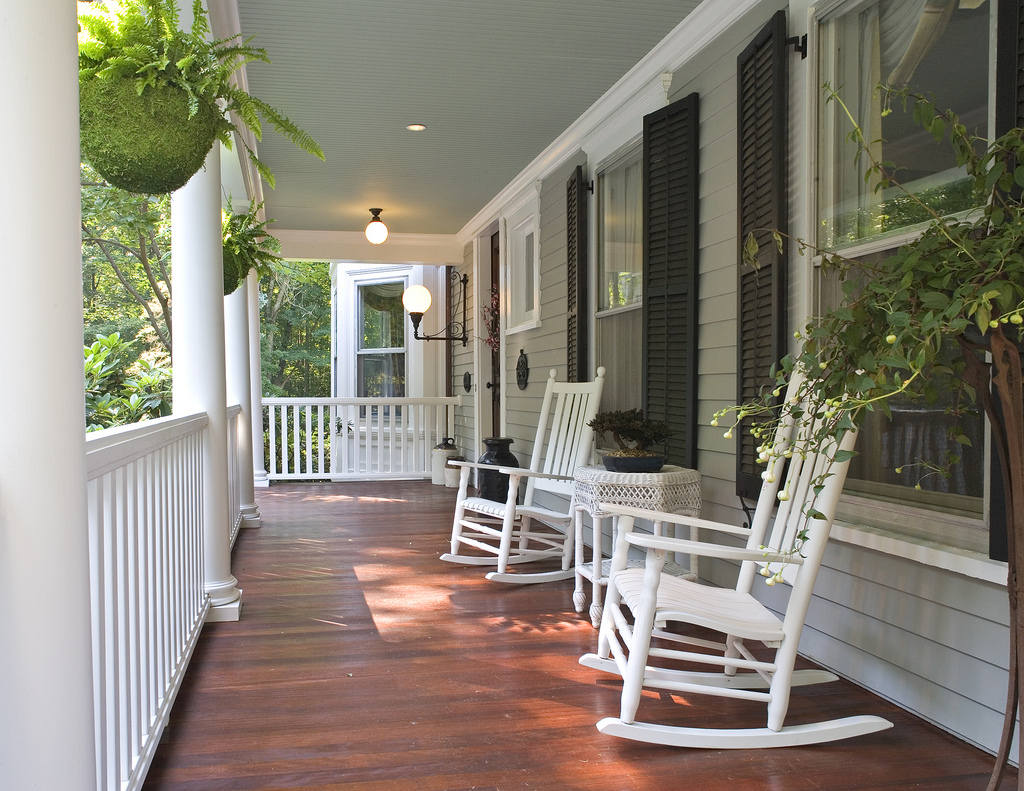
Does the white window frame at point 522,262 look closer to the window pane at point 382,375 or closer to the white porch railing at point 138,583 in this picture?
the window pane at point 382,375

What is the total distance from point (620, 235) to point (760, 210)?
1.54 metres

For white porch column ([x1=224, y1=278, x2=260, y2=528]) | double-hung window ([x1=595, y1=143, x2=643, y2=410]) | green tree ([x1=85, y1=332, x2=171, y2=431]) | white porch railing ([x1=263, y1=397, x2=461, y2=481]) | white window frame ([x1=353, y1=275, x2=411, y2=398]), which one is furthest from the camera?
white window frame ([x1=353, y1=275, x2=411, y2=398])

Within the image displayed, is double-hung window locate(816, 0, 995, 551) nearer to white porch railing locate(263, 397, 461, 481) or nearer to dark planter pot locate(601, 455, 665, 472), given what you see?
dark planter pot locate(601, 455, 665, 472)

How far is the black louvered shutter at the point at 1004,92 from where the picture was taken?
1.90 meters

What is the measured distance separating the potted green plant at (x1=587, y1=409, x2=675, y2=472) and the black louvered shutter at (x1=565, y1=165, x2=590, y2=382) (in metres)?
1.29

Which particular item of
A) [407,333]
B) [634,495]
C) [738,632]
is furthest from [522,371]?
[738,632]

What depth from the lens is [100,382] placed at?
4.13m

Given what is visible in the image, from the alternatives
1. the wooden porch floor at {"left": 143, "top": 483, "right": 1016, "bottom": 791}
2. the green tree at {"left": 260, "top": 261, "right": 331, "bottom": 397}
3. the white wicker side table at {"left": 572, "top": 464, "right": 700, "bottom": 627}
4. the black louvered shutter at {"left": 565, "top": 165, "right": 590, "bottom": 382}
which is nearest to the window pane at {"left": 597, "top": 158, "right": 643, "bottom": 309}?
the black louvered shutter at {"left": 565, "top": 165, "right": 590, "bottom": 382}

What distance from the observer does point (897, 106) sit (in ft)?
8.10

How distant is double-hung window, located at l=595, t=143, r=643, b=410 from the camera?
4.34 meters

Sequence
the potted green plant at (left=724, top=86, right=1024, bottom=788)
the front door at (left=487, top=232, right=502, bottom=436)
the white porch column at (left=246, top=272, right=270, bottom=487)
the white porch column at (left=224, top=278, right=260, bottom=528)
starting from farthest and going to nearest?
the front door at (left=487, top=232, right=502, bottom=436) → the white porch column at (left=246, top=272, right=270, bottom=487) → the white porch column at (left=224, top=278, right=260, bottom=528) → the potted green plant at (left=724, top=86, right=1024, bottom=788)

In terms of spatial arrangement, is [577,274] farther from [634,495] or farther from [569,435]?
[634,495]

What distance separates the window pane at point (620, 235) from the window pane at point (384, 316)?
16.2 ft

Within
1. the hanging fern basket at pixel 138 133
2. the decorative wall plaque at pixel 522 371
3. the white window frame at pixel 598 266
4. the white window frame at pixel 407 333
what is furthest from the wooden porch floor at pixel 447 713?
the white window frame at pixel 407 333
